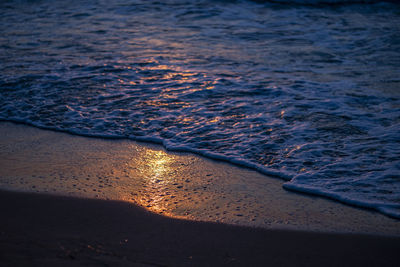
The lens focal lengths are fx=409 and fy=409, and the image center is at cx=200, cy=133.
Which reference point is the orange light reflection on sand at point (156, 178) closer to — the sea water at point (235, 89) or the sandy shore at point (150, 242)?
the sandy shore at point (150, 242)

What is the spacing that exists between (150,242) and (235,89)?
10.8ft

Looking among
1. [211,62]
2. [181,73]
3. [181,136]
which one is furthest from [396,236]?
[211,62]

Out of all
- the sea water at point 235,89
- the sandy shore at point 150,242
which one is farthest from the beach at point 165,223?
the sea water at point 235,89

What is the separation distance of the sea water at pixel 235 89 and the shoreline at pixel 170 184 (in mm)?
185

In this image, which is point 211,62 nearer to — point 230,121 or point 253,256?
point 230,121

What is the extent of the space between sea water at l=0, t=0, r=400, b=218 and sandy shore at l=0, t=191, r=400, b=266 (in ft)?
2.11

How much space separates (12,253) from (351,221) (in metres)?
2.09

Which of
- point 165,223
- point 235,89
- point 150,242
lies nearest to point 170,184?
point 165,223

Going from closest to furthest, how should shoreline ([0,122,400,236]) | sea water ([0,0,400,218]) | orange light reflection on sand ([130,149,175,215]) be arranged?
shoreline ([0,122,400,236]) → orange light reflection on sand ([130,149,175,215]) → sea water ([0,0,400,218])

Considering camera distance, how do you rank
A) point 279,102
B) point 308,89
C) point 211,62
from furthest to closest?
point 211,62 < point 308,89 < point 279,102

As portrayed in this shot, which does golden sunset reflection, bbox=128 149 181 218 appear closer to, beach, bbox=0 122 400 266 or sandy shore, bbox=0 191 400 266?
beach, bbox=0 122 400 266

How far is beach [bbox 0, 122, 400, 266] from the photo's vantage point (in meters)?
2.29

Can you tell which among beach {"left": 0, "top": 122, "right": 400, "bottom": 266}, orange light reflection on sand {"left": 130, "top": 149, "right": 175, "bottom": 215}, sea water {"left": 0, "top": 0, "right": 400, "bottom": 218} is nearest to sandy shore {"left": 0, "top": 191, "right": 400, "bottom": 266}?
beach {"left": 0, "top": 122, "right": 400, "bottom": 266}

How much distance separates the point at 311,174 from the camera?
338 centimetres
